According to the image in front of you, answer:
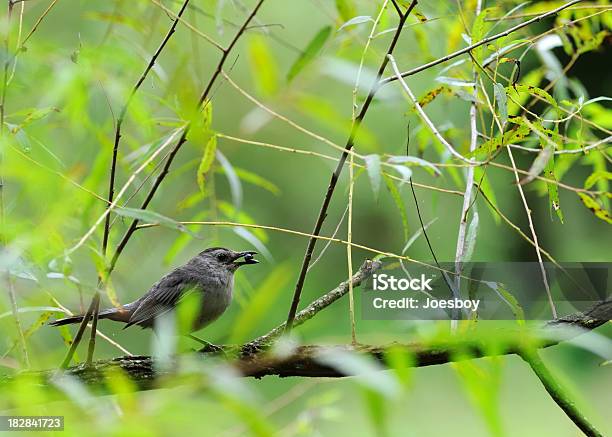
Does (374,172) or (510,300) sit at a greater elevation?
(374,172)

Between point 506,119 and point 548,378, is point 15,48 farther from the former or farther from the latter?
point 548,378

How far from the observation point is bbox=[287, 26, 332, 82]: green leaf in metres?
0.74

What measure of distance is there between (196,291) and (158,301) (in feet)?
0.33

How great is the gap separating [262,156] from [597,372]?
221cm

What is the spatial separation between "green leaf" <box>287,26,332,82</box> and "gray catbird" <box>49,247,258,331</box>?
2.81 feet

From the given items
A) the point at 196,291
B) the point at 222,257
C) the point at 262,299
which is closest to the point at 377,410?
the point at 262,299

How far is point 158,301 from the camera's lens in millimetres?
1674

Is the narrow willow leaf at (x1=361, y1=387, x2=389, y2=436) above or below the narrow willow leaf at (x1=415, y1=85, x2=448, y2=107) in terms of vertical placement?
below

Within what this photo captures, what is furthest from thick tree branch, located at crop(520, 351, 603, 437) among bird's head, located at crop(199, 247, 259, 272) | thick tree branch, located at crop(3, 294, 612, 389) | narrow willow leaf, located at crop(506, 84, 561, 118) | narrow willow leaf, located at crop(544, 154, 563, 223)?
bird's head, located at crop(199, 247, 259, 272)

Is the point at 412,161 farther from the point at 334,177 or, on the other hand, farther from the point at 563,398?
the point at 563,398

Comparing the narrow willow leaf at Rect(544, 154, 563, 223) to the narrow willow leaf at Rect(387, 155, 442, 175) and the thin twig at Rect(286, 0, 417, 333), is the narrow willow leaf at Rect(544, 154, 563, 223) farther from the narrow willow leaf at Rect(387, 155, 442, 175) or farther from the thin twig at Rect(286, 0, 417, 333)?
the thin twig at Rect(286, 0, 417, 333)

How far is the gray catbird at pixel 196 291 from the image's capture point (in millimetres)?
1667

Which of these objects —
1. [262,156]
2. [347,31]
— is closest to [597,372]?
[262,156]

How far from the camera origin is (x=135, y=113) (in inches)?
47.0
